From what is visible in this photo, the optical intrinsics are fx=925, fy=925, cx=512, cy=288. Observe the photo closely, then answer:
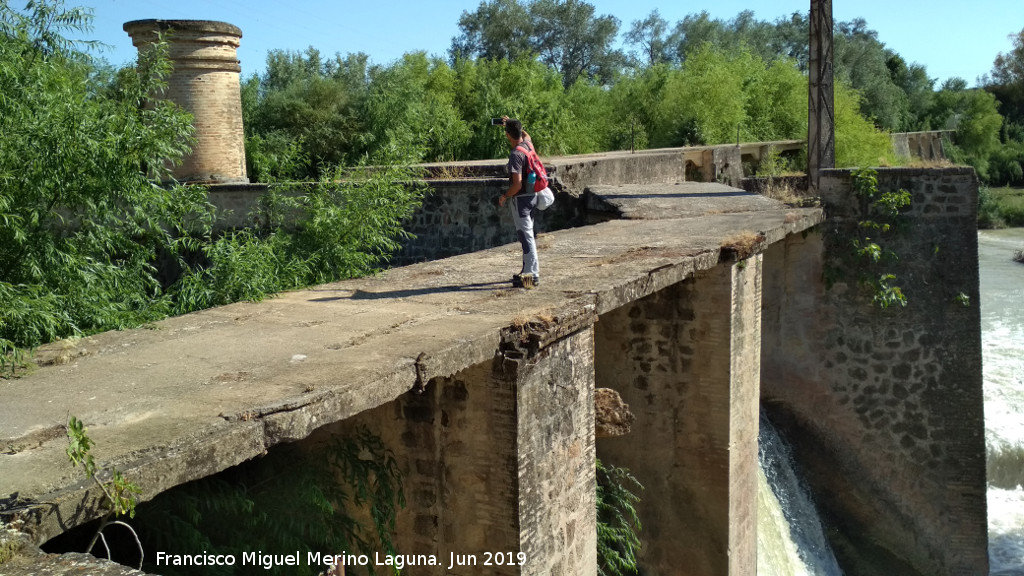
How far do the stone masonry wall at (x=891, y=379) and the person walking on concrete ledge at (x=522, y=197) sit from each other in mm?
5933

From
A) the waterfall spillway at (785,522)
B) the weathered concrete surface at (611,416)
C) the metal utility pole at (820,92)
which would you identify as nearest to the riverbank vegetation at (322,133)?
the weathered concrete surface at (611,416)

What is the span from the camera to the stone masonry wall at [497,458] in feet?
14.5

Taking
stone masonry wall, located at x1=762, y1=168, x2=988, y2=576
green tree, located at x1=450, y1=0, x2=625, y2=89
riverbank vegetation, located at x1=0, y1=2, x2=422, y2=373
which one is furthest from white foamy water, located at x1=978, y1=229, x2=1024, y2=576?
green tree, located at x1=450, y1=0, x2=625, y2=89

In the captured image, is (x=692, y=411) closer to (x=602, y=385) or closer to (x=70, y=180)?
(x=602, y=385)

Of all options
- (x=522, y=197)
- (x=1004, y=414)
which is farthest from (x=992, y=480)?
(x=522, y=197)

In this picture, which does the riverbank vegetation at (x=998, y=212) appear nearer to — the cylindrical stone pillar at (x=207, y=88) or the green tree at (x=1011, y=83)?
the green tree at (x=1011, y=83)

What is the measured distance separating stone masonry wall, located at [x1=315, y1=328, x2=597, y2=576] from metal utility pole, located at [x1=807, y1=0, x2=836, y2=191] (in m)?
8.71

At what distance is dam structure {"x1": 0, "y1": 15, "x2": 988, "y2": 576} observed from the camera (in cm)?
340

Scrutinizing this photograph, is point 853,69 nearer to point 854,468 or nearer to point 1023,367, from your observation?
point 1023,367

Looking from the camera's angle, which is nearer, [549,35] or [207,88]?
[207,88]

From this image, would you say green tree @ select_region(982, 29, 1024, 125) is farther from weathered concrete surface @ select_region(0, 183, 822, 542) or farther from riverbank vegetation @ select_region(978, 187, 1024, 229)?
weathered concrete surface @ select_region(0, 183, 822, 542)

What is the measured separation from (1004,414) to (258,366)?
51.4 feet

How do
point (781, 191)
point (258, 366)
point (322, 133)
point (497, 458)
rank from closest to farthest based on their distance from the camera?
point (258, 366) → point (497, 458) → point (781, 191) → point (322, 133)

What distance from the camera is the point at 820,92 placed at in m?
12.7
